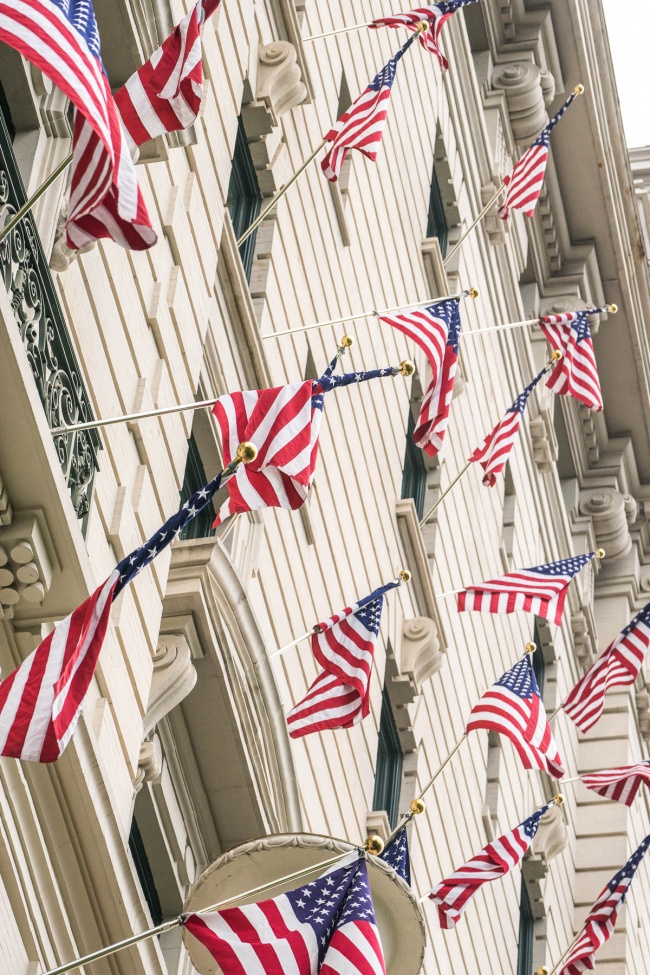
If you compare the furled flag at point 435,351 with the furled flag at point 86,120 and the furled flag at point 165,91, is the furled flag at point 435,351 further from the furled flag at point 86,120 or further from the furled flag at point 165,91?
the furled flag at point 86,120

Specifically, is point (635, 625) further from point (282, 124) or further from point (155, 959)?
point (155, 959)

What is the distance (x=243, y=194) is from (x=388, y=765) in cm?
708

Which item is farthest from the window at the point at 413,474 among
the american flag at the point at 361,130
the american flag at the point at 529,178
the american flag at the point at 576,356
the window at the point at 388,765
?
the american flag at the point at 361,130

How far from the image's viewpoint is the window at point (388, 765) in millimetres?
19344

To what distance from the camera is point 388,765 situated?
65.8 feet

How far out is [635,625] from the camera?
19016 millimetres

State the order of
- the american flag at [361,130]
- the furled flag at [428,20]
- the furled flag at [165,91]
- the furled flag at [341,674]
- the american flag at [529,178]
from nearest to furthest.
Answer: the furled flag at [165,91] → the furled flag at [341,674] → the american flag at [361,130] → the furled flag at [428,20] → the american flag at [529,178]

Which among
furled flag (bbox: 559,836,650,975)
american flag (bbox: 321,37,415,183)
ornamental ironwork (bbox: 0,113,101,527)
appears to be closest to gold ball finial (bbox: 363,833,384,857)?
ornamental ironwork (bbox: 0,113,101,527)

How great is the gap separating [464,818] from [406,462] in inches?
191

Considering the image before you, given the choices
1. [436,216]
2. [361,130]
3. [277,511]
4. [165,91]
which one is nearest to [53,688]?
[165,91]

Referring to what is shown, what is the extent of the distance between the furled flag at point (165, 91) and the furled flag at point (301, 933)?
5.14 metres

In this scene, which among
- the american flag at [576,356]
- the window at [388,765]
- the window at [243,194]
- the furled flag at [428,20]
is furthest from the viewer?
the american flag at [576,356]

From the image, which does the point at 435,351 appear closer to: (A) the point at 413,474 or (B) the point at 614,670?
(B) the point at 614,670

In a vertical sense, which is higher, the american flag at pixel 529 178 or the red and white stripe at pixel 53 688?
the american flag at pixel 529 178
